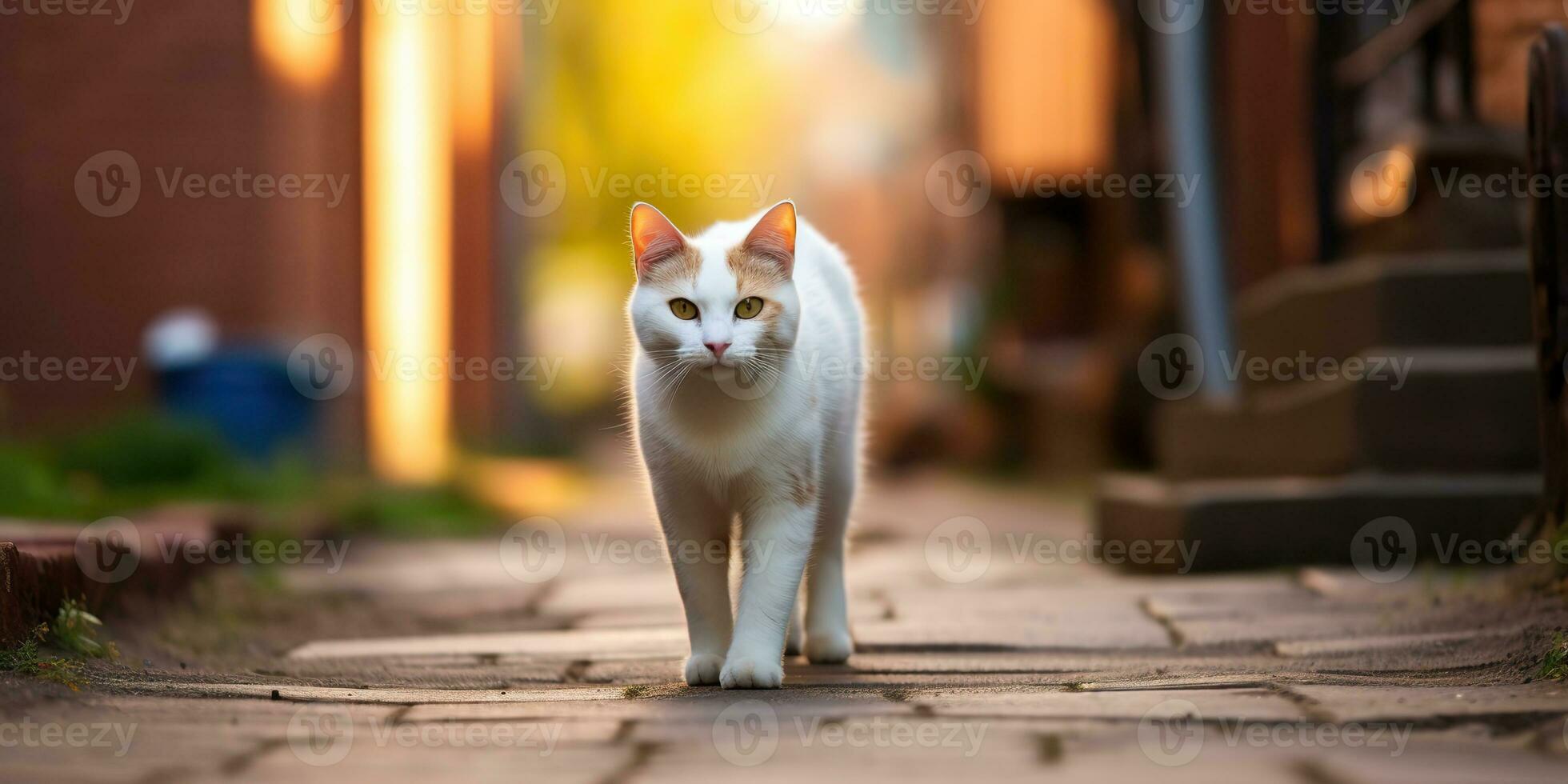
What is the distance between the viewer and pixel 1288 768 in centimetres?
192

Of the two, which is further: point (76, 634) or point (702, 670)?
point (76, 634)

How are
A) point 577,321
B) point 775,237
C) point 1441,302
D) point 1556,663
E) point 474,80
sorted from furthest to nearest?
1. point 577,321
2. point 474,80
3. point 1441,302
4. point 775,237
5. point 1556,663

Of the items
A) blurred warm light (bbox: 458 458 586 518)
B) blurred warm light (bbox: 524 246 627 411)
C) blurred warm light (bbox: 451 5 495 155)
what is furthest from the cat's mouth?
blurred warm light (bbox: 524 246 627 411)

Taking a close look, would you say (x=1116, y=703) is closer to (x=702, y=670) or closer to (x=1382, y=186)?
(x=702, y=670)

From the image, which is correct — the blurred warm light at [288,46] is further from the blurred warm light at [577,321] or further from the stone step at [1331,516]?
the blurred warm light at [577,321]

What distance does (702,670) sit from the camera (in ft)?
9.64

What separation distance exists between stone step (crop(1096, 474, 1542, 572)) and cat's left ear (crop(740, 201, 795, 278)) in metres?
2.16

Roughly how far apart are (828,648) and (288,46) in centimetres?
652

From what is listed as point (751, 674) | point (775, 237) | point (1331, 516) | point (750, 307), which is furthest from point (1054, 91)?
point (751, 674)

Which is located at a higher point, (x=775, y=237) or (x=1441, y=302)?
(x=775, y=237)

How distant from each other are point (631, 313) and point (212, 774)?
133 cm

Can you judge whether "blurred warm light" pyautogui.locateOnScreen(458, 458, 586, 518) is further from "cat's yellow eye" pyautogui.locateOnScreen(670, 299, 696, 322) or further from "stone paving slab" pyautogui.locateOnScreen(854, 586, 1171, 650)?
"cat's yellow eye" pyautogui.locateOnScreen(670, 299, 696, 322)

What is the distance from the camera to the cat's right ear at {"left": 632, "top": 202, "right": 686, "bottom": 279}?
9.82ft

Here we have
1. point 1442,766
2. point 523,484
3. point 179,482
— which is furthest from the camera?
point 523,484
